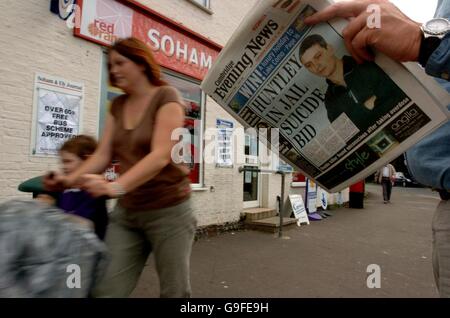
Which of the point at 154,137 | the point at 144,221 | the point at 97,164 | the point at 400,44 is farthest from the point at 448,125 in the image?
the point at 97,164

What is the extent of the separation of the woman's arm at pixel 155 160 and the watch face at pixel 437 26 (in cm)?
110

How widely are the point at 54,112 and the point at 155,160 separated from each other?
346 cm

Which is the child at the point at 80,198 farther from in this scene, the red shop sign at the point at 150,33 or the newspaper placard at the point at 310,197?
the newspaper placard at the point at 310,197

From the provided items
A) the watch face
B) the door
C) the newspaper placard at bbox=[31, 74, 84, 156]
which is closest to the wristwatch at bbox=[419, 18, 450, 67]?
the watch face

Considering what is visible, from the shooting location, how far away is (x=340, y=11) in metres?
1.12

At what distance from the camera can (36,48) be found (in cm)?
444

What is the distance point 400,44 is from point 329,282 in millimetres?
3835

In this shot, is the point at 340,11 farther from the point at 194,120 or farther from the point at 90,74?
the point at 194,120

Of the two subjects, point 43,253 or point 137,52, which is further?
point 137,52

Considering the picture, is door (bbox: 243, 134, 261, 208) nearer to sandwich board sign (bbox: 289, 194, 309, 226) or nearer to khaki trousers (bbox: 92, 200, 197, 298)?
sandwich board sign (bbox: 289, 194, 309, 226)

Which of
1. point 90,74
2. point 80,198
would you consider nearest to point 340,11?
point 80,198

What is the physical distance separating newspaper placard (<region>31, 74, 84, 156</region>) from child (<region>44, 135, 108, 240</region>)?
2.40 meters

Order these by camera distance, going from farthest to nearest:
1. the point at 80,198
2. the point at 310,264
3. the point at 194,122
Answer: the point at 194,122, the point at 310,264, the point at 80,198

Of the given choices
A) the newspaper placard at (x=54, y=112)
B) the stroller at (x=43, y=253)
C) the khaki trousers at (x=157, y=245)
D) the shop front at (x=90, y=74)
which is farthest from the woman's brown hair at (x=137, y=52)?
the newspaper placard at (x=54, y=112)
